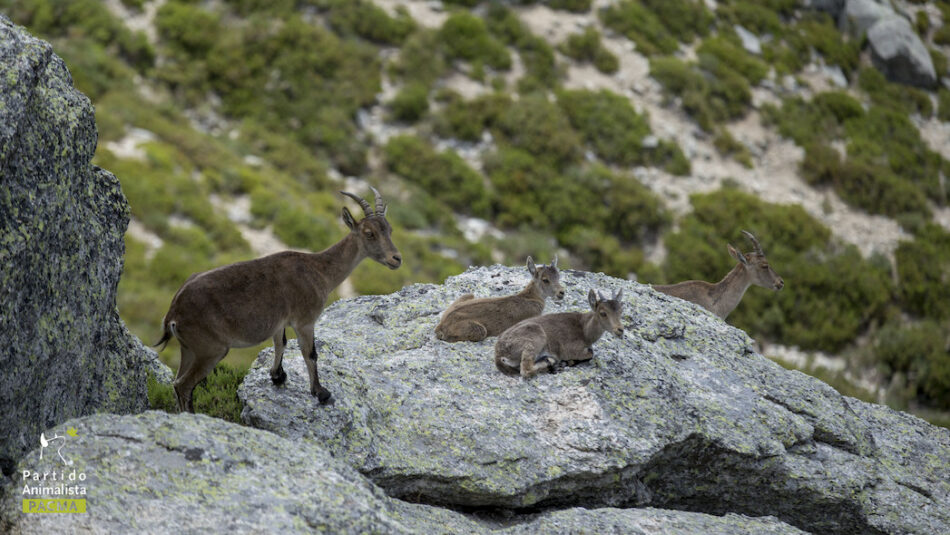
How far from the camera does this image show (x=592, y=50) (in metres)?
41.4

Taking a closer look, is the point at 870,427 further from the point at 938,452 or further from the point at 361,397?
the point at 361,397

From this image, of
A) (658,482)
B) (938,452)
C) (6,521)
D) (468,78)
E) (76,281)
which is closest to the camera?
(6,521)

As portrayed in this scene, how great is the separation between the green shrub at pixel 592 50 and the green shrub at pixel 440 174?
35.3 feet

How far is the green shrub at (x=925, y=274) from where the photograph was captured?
109 ft

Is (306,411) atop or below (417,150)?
atop

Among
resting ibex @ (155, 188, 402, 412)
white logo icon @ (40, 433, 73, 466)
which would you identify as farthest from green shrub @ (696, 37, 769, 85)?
white logo icon @ (40, 433, 73, 466)

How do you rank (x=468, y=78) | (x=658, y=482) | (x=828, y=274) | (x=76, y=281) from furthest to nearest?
(x=468, y=78), (x=828, y=274), (x=658, y=482), (x=76, y=281)

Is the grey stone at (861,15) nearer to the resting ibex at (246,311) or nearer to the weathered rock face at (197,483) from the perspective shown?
the resting ibex at (246,311)

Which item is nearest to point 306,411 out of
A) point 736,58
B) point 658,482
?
point 658,482

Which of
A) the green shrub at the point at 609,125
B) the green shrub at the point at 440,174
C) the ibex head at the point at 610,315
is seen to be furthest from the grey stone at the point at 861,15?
the ibex head at the point at 610,315

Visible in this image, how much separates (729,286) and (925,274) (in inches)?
884

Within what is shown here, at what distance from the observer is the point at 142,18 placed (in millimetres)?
35469

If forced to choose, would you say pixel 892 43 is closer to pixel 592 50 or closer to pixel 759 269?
pixel 592 50

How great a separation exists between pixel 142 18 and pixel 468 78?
559 inches
